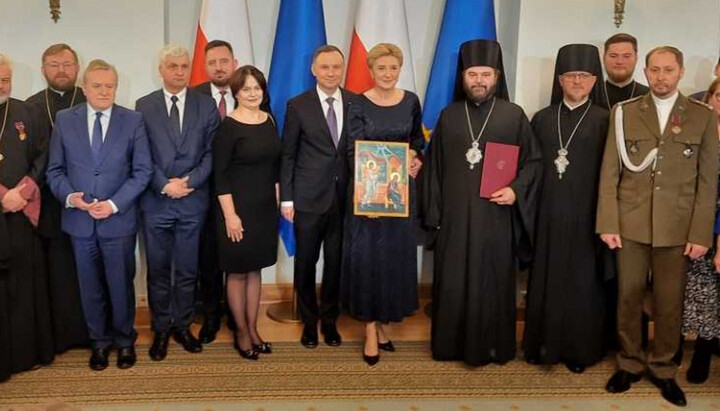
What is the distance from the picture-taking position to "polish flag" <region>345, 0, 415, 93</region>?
15.1 feet

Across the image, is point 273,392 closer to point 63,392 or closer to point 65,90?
point 63,392

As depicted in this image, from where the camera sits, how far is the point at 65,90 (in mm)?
3971

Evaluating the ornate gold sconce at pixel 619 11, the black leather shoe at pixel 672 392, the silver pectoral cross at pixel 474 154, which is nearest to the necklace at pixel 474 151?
the silver pectoral cross at pixel 474 154

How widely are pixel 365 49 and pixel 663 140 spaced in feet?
6.68

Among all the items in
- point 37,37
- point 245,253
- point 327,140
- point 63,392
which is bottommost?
point 63,392

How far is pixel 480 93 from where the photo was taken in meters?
3.73

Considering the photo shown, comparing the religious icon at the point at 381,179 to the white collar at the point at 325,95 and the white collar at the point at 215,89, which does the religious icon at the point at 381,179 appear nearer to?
the white collar at the point at 325,95

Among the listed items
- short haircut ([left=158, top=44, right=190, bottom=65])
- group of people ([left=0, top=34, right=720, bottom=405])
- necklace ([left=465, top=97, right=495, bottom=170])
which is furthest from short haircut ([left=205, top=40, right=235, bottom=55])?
necklace ([left=465, top=97, right=495, bottom=170])

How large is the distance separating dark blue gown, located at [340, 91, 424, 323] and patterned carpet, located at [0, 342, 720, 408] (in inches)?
13.8

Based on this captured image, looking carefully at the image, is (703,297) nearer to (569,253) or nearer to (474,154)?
(569,253)

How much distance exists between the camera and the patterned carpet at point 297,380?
3508mm

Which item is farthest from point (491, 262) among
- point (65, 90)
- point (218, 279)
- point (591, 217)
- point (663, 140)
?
point (65, 90)

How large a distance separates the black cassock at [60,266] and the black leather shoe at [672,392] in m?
3.26

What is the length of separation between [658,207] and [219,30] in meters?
2.88
